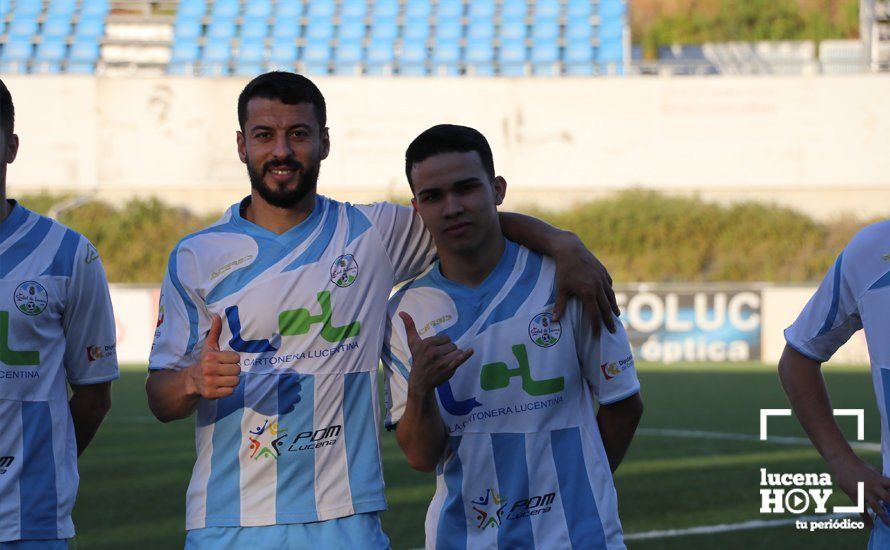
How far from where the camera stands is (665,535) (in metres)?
6.39

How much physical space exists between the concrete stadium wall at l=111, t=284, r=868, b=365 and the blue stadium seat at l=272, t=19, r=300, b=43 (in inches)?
586

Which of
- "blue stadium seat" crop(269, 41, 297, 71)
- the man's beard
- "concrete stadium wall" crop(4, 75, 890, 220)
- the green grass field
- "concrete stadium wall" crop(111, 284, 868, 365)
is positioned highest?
"blue stadium seat" crop(269, 41, 297, 71)

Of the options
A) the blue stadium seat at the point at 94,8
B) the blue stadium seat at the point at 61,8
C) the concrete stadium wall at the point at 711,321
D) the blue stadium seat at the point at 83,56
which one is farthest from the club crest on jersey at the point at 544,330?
the blue stadium seat at the point at 61,8

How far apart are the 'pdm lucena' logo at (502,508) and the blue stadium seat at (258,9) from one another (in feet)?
105

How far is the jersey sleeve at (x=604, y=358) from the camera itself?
3119mm

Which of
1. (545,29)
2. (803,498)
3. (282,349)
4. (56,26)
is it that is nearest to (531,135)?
(545,29)

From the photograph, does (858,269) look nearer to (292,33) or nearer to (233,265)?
(233,265)

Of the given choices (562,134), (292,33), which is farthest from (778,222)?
(292,33)

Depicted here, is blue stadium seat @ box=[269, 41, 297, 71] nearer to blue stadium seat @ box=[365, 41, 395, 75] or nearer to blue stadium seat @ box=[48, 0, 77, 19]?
blue stadium seat @ box=[365, 41, 395, 75]

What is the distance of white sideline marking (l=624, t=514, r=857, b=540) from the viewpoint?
251 inches

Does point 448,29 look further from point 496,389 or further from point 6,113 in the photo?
point 496,389

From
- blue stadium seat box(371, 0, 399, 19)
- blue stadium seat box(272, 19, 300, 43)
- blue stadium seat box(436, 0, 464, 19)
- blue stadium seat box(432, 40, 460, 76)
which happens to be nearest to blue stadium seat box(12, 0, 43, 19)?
blue stadium seat box(272, 19, 300, 43)

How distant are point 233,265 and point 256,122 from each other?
375 millimetres

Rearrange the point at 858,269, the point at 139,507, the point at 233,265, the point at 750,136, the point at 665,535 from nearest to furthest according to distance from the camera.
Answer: the point at 858,269 < the point at 233,265 < the point at 665,535 < the point at 139,507 < the point at 750,136
